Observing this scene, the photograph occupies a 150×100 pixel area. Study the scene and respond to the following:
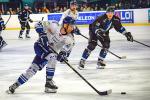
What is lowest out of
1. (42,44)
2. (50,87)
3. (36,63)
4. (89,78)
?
(89,78)

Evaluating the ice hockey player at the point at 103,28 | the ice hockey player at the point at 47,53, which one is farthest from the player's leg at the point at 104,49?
the ice hockey player at the point at 47,53

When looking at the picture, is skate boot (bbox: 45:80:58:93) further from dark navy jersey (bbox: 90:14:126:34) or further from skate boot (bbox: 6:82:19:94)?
dark navy jersey (bbox: 90:14:126:34)

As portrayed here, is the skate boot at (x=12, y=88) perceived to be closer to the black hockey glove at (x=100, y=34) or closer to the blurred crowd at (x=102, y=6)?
the black hockey glove at (x=100, y=34)

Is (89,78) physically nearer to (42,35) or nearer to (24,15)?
(42,35)

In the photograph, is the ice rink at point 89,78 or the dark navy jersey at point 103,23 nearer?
the ice rink at point 89,78

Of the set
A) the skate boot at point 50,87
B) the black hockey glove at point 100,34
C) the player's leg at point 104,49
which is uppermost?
the black hockey glove at point 100,34

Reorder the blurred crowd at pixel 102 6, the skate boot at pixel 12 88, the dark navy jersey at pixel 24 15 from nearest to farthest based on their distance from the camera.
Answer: the skate boot at pixel 12 88, the dark navy jersey at pixel 24 15, the blurred crowd at pixel 102 6

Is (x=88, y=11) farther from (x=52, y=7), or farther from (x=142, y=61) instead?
(x=142, y=61)

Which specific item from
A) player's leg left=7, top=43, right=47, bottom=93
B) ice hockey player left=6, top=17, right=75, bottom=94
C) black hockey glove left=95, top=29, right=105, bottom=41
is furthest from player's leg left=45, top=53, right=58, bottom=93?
black hockey glove left=95, top=29, right=105, bottom=41

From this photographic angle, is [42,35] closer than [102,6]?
Yes

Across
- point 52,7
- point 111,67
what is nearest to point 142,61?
point 111,67

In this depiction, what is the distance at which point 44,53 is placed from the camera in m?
6.15

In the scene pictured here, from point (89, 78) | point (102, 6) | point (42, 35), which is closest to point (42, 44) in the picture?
point (42, 35)

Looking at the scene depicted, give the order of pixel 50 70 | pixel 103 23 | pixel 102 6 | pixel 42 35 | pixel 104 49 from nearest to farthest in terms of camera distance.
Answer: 1. pixel 42 35
2. pixel 50 70
3. pixel 103 23
4. pixel 104 49
5. pixel 102 6
